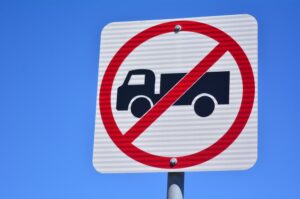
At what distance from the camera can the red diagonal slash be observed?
2.25 m

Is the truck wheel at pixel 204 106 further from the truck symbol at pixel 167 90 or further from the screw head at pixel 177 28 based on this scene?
the screw head at pixel 177 28

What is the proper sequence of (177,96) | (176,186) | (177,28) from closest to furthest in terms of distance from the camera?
(176,186), (177,96), (177,28)

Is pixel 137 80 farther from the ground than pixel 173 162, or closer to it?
farther from the ground

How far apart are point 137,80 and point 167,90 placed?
12 centimetres

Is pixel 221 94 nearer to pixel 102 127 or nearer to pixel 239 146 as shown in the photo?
pixel 239 146

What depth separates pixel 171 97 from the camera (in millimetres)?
2266

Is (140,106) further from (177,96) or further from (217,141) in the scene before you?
(217,141)

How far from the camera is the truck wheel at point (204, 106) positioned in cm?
221

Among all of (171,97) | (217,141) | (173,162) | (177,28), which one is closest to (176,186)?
(173,162)

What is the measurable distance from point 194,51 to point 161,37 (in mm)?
138

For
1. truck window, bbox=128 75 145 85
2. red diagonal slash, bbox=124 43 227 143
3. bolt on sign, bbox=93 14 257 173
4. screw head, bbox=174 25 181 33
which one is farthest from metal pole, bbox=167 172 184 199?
screw head, bbox=174 25 181 33

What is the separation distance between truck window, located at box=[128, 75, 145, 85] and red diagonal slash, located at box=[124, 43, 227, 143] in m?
0.10

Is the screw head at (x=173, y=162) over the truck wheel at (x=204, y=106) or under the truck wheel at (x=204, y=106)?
under

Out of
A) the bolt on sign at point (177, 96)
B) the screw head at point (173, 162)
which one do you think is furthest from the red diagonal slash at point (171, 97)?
the screw head at point (173, 162)
